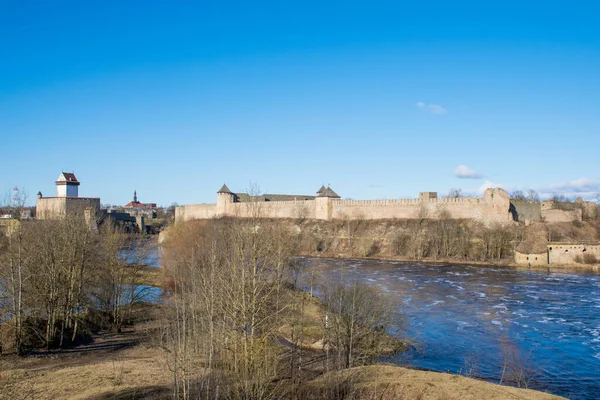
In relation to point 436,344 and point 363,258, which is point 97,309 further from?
point 363,258

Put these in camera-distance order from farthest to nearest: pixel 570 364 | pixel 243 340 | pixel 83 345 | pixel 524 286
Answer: pixel 524 286 < pixel 83 345 < pixel 570 364 < pixel 243 340

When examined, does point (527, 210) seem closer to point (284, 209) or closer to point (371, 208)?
point (371, 208)

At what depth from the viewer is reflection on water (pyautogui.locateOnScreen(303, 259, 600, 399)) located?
49.5 feet

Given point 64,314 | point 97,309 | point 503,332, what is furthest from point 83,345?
point 503,332

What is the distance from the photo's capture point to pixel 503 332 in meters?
19.1

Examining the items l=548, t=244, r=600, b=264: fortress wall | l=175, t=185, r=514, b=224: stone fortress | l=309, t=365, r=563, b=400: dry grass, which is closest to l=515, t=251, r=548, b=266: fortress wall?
l=548, t=244, r=600, b=264: fortress wall

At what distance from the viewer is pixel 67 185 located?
2731 inches

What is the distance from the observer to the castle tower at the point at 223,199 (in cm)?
6906

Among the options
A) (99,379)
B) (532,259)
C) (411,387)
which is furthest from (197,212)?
(411,387)

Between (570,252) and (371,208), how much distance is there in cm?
2286

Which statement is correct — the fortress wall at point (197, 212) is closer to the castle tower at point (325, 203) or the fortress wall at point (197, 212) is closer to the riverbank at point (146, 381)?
the castle tower at point (325, 203)

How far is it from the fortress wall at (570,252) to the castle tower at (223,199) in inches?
1613

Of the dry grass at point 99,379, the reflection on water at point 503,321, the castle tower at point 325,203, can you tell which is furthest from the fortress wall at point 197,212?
the dry grass at point 99,379

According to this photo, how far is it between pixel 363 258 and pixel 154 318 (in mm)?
28351
